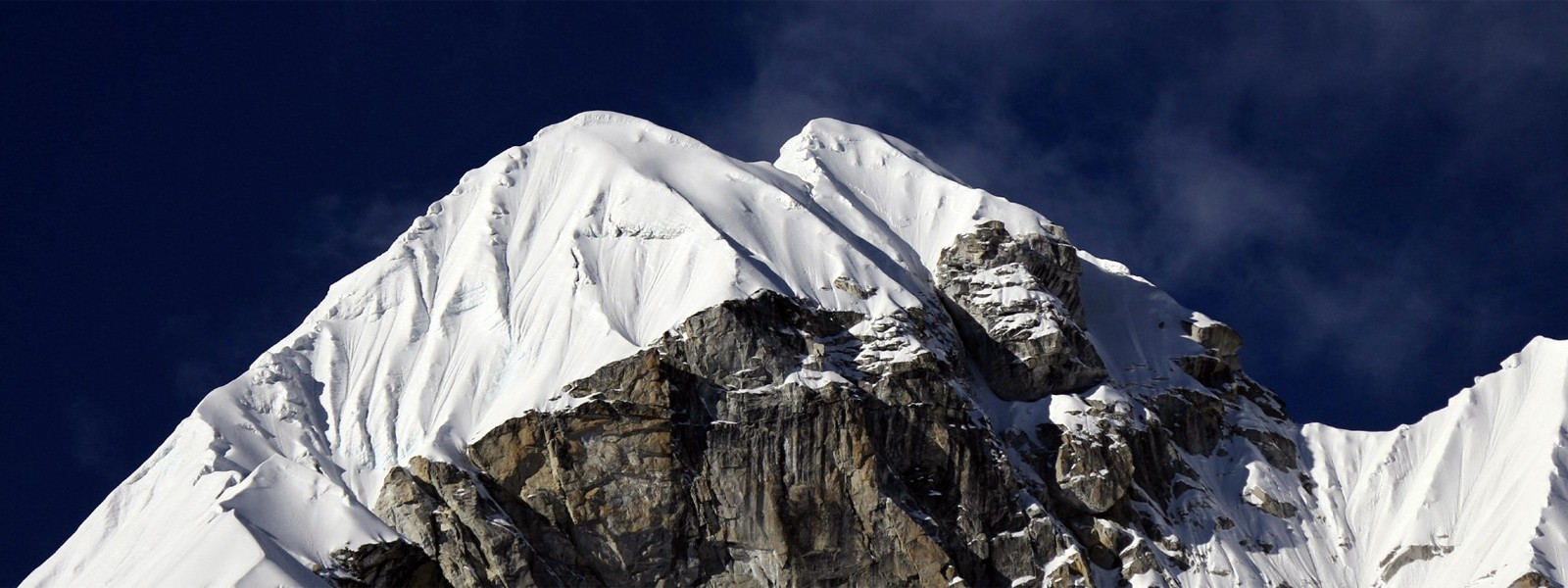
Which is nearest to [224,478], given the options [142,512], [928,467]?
[142,512]

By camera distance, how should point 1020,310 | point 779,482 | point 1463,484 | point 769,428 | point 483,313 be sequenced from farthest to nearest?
point 1463,484, point 1020,310, point 483,313, point 769,428, point 779,482

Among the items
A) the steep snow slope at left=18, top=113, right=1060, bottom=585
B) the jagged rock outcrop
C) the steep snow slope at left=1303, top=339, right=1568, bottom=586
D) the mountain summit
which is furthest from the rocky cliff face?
the steep snow slope at left=1303, top=339, right=1568, bottom=586


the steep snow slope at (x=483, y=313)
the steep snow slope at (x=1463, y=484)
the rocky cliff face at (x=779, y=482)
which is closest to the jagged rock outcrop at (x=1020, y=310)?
the steep snow slope at (x=483, y=313)

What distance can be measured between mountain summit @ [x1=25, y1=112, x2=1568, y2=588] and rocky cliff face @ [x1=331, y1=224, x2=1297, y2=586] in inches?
8.1

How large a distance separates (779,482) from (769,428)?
11.8 feet

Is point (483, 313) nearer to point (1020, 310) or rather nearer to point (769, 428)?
point (769, 428)

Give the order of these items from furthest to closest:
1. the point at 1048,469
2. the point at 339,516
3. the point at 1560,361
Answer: the point at 1560,361 < the point at 1048,469 < the point at 339,516

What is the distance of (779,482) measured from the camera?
15525 centimetres

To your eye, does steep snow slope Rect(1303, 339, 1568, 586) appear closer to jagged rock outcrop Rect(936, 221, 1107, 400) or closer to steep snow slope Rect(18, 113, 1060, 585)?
jagged rock outcrop Rect(936, 221, 1107, 400)

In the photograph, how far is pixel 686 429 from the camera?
155625mm

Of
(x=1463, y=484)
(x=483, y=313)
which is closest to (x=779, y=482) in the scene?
(x=483, y=313)

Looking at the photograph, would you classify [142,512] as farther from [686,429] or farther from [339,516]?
[686,429]

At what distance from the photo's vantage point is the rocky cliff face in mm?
152875

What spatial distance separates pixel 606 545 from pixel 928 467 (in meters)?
21.9
